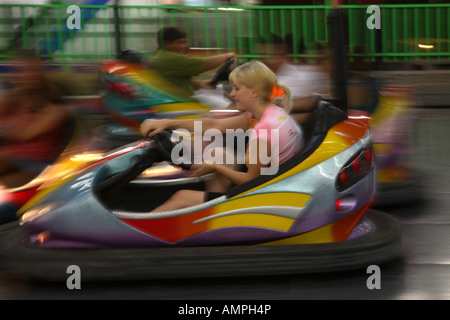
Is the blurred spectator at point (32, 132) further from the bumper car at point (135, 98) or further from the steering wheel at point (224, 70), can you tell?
the steering wheel at point (224, 70)

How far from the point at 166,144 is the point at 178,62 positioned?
2.95 meters

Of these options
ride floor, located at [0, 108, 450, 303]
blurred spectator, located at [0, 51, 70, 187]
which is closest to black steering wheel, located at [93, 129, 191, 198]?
ride floor, located at [0, 108, 450, 303]

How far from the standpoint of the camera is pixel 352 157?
2.97 metres

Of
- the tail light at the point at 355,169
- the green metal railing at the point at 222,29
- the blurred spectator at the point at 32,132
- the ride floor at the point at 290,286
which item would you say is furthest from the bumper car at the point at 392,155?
the green metal railing at the point at 222,29

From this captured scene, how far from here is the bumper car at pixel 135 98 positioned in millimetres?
5656

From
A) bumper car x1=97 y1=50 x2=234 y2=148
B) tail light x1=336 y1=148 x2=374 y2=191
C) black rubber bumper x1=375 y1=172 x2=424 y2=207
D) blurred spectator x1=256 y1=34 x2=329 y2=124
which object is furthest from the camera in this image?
bumper car x1=97 y1=50 x2=234 y2=148

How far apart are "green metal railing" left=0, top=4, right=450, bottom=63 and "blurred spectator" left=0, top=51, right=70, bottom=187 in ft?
17.8

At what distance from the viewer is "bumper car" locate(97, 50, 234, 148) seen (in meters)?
5.66

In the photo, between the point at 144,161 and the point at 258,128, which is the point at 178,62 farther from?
the point at 258,128

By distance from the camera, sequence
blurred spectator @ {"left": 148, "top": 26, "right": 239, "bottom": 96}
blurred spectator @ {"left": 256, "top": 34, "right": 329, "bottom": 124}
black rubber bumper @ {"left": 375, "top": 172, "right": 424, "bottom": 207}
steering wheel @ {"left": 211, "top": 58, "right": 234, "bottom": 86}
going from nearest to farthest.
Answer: black rubber bumper @ {"left": 375, "top": 172, "right": 424, "bottom": 207} < blurred spectator @ {"left": 256, "top": 34, "right": 329, "bottom": 124} < steering wheel @ {"left": 211, "top": 58, "right": 234, "bottom": 86} < blurred spectator @ {"left": 148, "top": 26, "right": 239, "bottom": 96}

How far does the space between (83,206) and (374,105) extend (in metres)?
2.11

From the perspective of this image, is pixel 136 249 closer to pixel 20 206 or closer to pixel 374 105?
pixel 20 206

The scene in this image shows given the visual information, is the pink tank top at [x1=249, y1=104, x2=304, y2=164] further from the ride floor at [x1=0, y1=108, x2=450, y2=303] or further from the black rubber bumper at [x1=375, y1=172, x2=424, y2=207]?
the black rubber bumper at [x1=375, y1=172, x2=424, y2=207]

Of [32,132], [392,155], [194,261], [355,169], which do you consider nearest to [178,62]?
[32,132]
